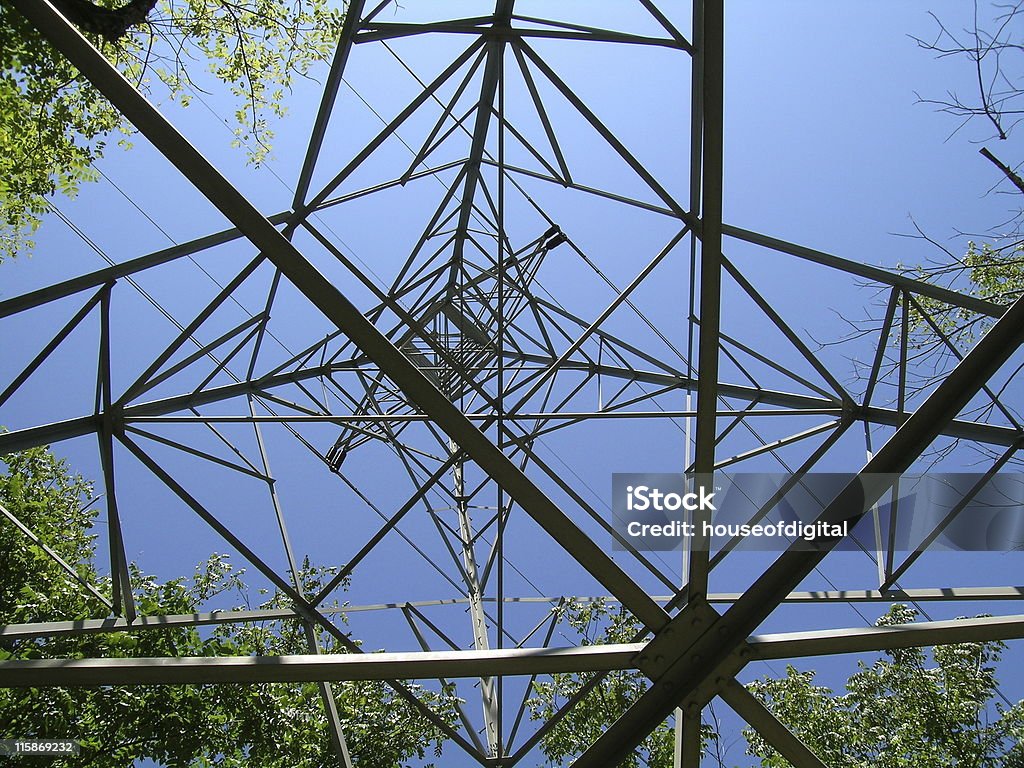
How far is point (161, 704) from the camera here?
10352 mm

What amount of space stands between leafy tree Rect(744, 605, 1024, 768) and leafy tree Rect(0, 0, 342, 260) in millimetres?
11969

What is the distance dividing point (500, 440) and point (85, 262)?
1267cm

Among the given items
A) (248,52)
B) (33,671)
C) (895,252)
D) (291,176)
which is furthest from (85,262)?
(895,252)

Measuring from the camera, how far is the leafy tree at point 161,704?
9789 mm

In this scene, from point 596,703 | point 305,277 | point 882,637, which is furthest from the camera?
point 596,703

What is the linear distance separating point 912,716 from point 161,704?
1162 centimetres

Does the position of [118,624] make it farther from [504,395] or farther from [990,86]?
[990,86]

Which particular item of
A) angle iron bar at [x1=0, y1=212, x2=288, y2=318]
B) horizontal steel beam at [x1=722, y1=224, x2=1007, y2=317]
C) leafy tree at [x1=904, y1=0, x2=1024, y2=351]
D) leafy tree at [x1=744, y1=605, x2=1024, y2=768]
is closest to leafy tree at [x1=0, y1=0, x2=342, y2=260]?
angle iron bar at [x1=0, y1=212, x2=288, y2=318]

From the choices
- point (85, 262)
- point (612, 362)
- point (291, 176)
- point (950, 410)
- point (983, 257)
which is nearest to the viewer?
point (950, 410)

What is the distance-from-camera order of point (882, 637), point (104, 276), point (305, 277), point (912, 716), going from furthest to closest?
1. point (912, 716)
2. point (104, 276)
3. point (882, 637)
4. point (305, 277)

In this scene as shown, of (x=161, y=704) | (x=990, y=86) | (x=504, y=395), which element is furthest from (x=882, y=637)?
(x=161, y=704)

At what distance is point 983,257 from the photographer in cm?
741

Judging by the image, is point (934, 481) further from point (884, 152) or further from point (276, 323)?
point (276, 323)

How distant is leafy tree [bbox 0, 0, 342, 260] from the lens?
26.3 feet
